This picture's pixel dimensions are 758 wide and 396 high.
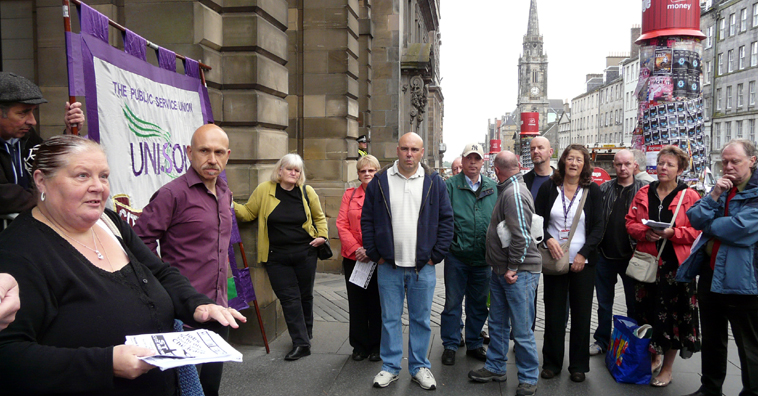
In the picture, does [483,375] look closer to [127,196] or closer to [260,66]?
[127,196]

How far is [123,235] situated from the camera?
236 centimetres

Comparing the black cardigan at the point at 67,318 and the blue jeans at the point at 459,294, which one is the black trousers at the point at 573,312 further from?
the black cardigan at the point at 67,318

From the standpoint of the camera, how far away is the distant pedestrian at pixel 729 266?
4.03 meters

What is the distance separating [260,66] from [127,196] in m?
2.29

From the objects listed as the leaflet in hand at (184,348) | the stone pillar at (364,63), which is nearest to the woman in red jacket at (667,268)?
the leaflet in hand at (184,348)

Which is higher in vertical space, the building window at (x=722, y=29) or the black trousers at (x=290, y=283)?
the building window at (x=722, y=29)

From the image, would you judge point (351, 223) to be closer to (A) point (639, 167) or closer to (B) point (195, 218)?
(B) point (195, 218)

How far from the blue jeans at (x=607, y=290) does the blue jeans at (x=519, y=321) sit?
121 cm

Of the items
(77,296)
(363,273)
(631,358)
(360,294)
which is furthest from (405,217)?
(77,296)

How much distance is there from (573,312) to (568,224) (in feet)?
2.59

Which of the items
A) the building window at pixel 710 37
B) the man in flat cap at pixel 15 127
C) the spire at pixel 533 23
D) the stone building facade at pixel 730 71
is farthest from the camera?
the spire at pixel 533 23

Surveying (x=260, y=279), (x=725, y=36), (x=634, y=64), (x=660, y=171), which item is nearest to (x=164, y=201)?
(x=260, y=279)

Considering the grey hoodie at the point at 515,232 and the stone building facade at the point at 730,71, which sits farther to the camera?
the stone building facade at the point at 730,71

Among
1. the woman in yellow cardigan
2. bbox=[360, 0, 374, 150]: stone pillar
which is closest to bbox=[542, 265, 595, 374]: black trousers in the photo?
the woman in yellow cardigan
